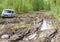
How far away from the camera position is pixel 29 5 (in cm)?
7300

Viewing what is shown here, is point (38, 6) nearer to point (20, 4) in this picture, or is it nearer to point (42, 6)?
point (42, 6)

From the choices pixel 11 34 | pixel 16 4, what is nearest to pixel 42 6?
pixel 16 4

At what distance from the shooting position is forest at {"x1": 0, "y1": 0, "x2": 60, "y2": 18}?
53938 mm

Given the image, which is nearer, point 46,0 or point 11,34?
point 11,34

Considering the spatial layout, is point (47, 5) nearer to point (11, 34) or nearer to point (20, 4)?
point (20, 4)

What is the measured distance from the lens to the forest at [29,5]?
177 ft

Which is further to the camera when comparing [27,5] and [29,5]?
[29,5]

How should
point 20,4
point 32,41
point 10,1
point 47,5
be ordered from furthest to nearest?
1. point 47,5
2. point 10,1
3. point 20,4
4. point 32,41

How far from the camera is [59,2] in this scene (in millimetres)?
54312

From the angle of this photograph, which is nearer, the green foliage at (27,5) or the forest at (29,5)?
the forest at (29,5)

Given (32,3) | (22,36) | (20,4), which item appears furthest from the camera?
(32,3)

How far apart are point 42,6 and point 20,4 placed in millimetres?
26698

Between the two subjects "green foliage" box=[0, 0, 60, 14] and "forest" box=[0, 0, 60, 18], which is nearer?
"forest" box=[0, 0, 60, 18]

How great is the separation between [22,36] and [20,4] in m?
42.7
